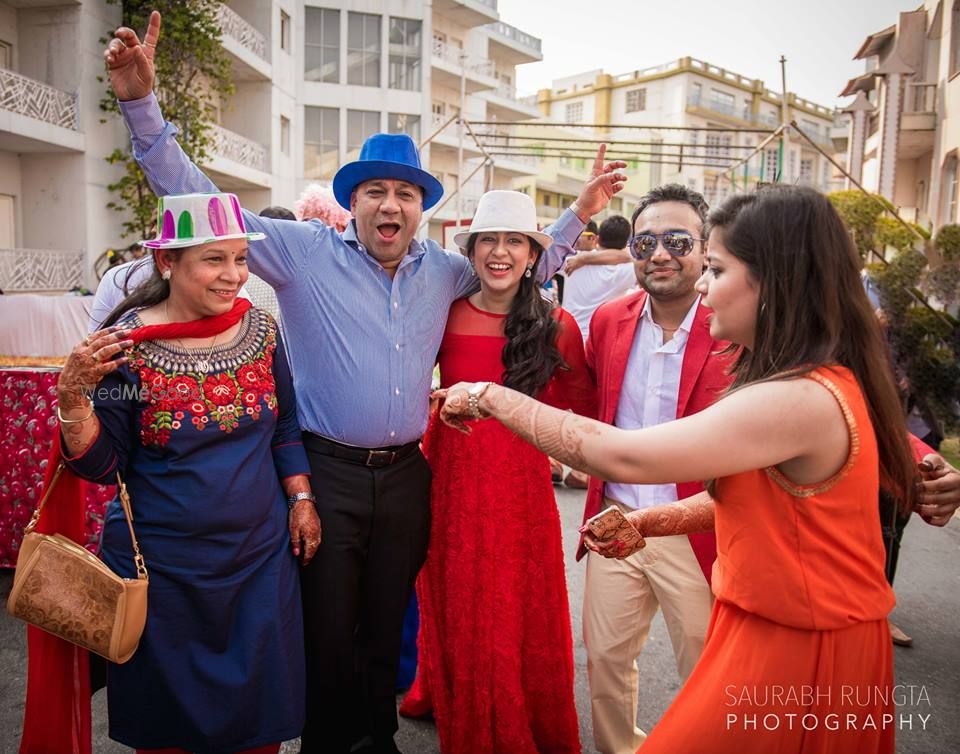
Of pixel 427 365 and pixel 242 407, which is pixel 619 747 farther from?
pixel 242 407

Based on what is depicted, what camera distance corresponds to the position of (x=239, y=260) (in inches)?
100

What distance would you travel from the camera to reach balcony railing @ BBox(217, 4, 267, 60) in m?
16.2

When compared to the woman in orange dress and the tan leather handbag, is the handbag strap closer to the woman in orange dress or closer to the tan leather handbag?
the tan leather handbag

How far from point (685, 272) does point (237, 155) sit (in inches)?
648

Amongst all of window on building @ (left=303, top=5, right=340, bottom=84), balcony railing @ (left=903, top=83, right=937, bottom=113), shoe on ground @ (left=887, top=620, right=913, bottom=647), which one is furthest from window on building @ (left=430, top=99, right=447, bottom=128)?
shoe on ground @ (left=887, top=620, right=913, bottom=647)

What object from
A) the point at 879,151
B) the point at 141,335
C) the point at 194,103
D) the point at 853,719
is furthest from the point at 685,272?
the point at 879,151

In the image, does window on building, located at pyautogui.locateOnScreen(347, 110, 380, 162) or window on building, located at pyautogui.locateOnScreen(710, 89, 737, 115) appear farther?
window on building, located at pyautogui.locateOnScreen(710, 89, 737, 115)

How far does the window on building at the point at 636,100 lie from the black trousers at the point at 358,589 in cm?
5372

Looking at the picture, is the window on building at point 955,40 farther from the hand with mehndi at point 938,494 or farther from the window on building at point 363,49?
the hand with mehndi at point 938,494

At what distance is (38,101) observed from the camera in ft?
36.8

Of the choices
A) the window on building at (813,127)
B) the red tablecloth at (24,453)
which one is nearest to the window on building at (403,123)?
the red tablecloth at (24,453)

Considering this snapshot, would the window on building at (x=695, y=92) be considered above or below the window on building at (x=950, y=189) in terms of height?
above

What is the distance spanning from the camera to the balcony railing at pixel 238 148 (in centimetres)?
1620

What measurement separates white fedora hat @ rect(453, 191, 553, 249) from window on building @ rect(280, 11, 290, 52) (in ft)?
64.6
